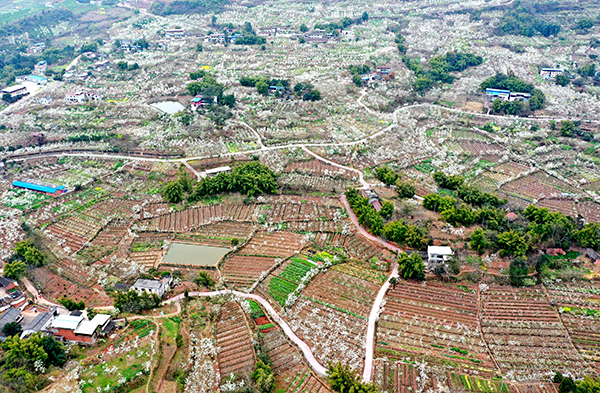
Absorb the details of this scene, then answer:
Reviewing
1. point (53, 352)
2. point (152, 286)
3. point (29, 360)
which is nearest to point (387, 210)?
point (152, 286)

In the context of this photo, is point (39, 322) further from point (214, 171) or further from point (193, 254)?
point (214, 171)

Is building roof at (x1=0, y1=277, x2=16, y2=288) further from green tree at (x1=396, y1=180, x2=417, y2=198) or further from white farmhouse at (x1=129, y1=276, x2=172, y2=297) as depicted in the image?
green tree at (x1=396, y1=180, x2=417, y2=198)

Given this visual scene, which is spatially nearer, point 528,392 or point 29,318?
point 528,392

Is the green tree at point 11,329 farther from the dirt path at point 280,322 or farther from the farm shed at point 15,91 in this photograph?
the farm shed at point 15,91

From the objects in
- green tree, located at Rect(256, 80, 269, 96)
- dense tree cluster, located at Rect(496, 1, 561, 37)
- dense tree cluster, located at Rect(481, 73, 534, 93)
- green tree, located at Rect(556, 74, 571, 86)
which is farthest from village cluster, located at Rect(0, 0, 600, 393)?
dense tree cluster, located at Rect(496, 1, 561, 37)

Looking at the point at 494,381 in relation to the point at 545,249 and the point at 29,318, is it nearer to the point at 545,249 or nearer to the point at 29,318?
the point at 545,249

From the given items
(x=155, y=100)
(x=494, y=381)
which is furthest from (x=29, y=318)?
(x=155, y=100)
